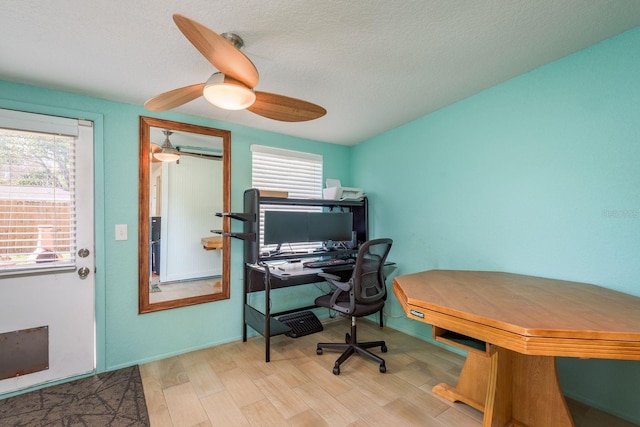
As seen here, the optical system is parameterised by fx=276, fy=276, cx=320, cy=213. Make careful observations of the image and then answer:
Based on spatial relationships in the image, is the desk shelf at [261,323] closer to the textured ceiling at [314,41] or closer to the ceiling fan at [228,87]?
the ceiling fan at [228,87]

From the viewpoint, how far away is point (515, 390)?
1.61 m

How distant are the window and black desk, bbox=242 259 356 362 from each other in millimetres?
377

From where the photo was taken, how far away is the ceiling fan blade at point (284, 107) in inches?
68.1

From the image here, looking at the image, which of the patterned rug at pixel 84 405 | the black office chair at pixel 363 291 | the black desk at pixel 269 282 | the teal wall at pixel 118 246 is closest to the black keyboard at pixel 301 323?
the black desk at pixel 269 282

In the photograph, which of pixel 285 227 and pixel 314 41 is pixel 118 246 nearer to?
pixel 285 227

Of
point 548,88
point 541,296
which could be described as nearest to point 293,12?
point 548,88

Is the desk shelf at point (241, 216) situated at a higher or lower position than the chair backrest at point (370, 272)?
higher

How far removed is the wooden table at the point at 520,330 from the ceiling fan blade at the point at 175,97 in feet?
5.55

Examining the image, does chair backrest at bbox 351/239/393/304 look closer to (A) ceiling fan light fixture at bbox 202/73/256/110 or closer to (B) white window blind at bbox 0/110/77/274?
Answer: (A) ceiling fan light fixture at bbox 202/73/256/110

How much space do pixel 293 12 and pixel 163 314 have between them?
257 centimetres

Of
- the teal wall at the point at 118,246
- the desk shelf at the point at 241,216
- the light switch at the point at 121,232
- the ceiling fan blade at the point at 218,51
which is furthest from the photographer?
the desk shelf at the point at 241,216

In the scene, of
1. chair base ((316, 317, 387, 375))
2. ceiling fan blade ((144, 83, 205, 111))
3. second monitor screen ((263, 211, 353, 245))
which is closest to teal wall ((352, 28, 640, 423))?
chair base ((316, 317, 387, 375))

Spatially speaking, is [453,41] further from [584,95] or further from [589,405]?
[589,405]

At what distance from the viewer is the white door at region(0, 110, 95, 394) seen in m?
1.93
